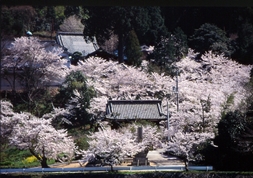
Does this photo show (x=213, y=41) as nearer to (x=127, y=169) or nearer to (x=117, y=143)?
(x=117, y=143)

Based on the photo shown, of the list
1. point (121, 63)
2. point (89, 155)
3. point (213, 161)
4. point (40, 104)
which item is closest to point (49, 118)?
point (40, 104)

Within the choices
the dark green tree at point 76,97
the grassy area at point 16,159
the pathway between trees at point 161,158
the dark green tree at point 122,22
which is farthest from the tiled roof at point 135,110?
the grassy area at point 16,159

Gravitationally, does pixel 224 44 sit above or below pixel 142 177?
above

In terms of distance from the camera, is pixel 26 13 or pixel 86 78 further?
pixel 86 78

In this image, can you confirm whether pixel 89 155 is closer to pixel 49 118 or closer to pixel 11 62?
pixel 49 118

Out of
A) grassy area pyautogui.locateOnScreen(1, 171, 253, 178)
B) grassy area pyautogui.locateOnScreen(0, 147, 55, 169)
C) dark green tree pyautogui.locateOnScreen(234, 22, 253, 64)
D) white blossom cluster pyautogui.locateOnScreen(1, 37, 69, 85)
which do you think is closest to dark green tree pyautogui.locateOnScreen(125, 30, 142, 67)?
white blossom cluster pyautogui.locateOnScreen(1, 37, 69, 85)

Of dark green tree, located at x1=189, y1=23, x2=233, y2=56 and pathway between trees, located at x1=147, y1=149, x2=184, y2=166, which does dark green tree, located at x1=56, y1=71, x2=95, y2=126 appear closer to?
pathway between trees, located at x1=147, y1=149, x2=184, y2=166

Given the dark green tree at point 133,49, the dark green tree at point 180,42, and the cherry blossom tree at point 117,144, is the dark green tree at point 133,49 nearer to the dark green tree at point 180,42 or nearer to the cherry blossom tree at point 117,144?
the dark green tree at point 180,42
